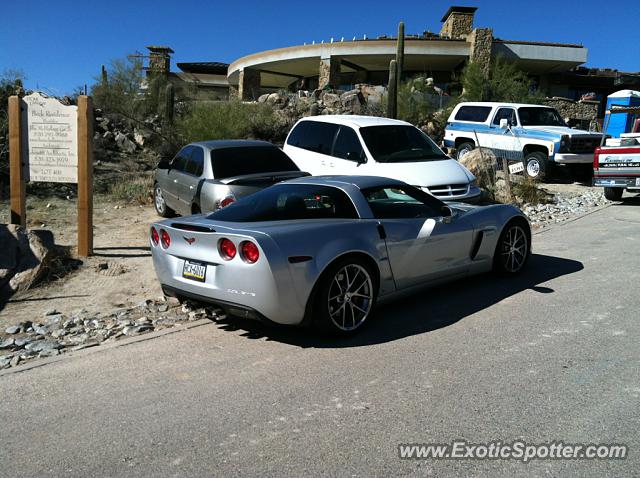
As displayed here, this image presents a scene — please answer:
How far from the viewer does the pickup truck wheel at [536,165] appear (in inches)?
661

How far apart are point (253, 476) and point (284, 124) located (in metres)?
20.6

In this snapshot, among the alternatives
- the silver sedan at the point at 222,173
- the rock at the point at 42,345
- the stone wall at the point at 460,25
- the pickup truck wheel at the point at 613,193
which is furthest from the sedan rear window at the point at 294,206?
the stone wall at the point at 460,25

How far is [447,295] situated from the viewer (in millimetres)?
6711

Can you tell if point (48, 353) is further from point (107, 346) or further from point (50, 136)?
point (50, 136)

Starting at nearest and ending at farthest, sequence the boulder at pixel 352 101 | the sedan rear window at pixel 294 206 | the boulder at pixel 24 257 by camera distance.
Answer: the sedan rear window at pixel 294 206, the boulder at pixel 24 257, the boulder at pixel 352 101

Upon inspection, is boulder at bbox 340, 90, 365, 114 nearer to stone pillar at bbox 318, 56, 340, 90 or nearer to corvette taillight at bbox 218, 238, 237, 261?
stone pillar at bbox 318, 56, 340, 90

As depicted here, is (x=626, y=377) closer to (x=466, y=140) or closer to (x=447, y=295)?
(x=447, y=295)

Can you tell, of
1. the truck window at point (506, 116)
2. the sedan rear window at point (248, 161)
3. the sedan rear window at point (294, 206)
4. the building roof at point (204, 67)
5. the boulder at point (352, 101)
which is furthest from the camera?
the building roof at point (204, 67)

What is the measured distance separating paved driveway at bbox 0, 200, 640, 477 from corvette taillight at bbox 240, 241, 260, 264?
80cm

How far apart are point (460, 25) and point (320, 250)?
37794mm

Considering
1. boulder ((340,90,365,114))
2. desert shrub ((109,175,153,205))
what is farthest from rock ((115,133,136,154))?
boulder ((340,90,365,114))

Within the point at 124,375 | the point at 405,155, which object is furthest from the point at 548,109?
the point at 124,375

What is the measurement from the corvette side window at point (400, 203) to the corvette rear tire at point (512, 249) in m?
1.13

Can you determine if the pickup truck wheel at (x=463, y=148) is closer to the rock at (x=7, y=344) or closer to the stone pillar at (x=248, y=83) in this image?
the rock at (x=7, y=344)
